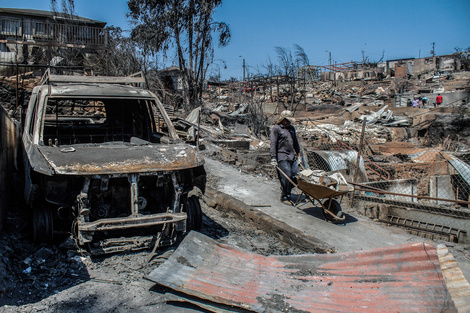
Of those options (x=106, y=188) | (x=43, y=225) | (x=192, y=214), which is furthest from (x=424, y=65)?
(x=43, y=225)

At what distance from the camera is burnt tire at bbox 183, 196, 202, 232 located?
5.36 meters

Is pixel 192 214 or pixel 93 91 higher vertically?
pixel 93 91

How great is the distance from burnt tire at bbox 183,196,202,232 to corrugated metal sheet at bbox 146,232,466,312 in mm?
637

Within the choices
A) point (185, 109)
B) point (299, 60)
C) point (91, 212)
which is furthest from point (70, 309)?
point (299, 60)

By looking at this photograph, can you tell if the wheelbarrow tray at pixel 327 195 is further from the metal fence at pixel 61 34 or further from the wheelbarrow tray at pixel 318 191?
the metal fence at pixel 61 34

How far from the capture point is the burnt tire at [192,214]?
536cm

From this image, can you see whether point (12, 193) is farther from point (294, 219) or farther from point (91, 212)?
point (294, 219)

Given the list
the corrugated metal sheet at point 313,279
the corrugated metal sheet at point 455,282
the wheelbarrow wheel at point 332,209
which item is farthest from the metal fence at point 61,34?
the corrugated metal sheet at point 455,282

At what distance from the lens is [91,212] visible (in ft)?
15.8

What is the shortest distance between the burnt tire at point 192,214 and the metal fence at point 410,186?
11.5ft

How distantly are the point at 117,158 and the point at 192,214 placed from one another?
137 cm

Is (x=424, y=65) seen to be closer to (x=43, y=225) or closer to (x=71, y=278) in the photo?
(x=43, y=225)

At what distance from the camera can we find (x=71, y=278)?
13.5 feet

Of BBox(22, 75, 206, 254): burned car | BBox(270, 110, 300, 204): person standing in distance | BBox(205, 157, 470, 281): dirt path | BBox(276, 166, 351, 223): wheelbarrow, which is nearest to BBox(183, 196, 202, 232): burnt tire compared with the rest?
BBox(22, 75, 206, 254): burned car
